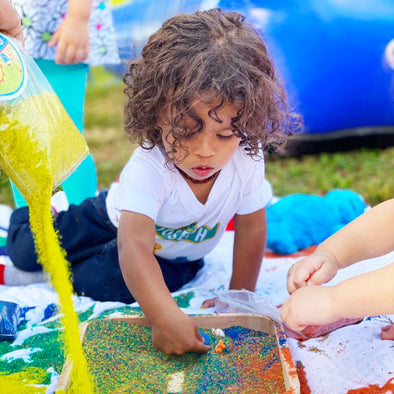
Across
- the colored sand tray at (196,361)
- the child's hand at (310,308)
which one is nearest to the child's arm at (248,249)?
the colored sand tray at (196,361)

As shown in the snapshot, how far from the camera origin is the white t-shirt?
1.56 m

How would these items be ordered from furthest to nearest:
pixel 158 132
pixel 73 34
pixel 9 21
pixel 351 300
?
1. pixel 73 34
2. pixel 158 132
3. pixel 9 21
4. pixel 351 300

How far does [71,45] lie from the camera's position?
2113mm

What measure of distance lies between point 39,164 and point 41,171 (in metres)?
0.01

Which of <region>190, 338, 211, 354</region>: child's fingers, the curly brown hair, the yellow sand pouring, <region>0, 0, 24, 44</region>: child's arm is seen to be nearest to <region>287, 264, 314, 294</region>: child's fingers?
<region>190, 338, 211, 354</region>: child's fingers

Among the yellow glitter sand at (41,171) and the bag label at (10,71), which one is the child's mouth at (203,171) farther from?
the bag label at (10,71)

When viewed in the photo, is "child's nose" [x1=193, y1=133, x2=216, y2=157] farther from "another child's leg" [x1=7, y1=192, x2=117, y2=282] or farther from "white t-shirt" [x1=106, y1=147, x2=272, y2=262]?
"another child's leg" [x1=7, y1=192, x2=117, y2=282]

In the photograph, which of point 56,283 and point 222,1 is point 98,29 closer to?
point 222,1

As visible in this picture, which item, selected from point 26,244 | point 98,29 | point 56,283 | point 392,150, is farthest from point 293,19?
point 56,283

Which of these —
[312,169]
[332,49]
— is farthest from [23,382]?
[332,49]

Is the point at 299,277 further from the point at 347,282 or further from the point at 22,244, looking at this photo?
the point at 22,244

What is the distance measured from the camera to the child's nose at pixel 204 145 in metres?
1.38

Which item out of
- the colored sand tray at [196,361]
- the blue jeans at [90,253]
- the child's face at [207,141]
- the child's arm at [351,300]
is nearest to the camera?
the child's arm at [351,300]

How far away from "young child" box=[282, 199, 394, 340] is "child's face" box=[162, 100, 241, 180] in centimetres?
31
